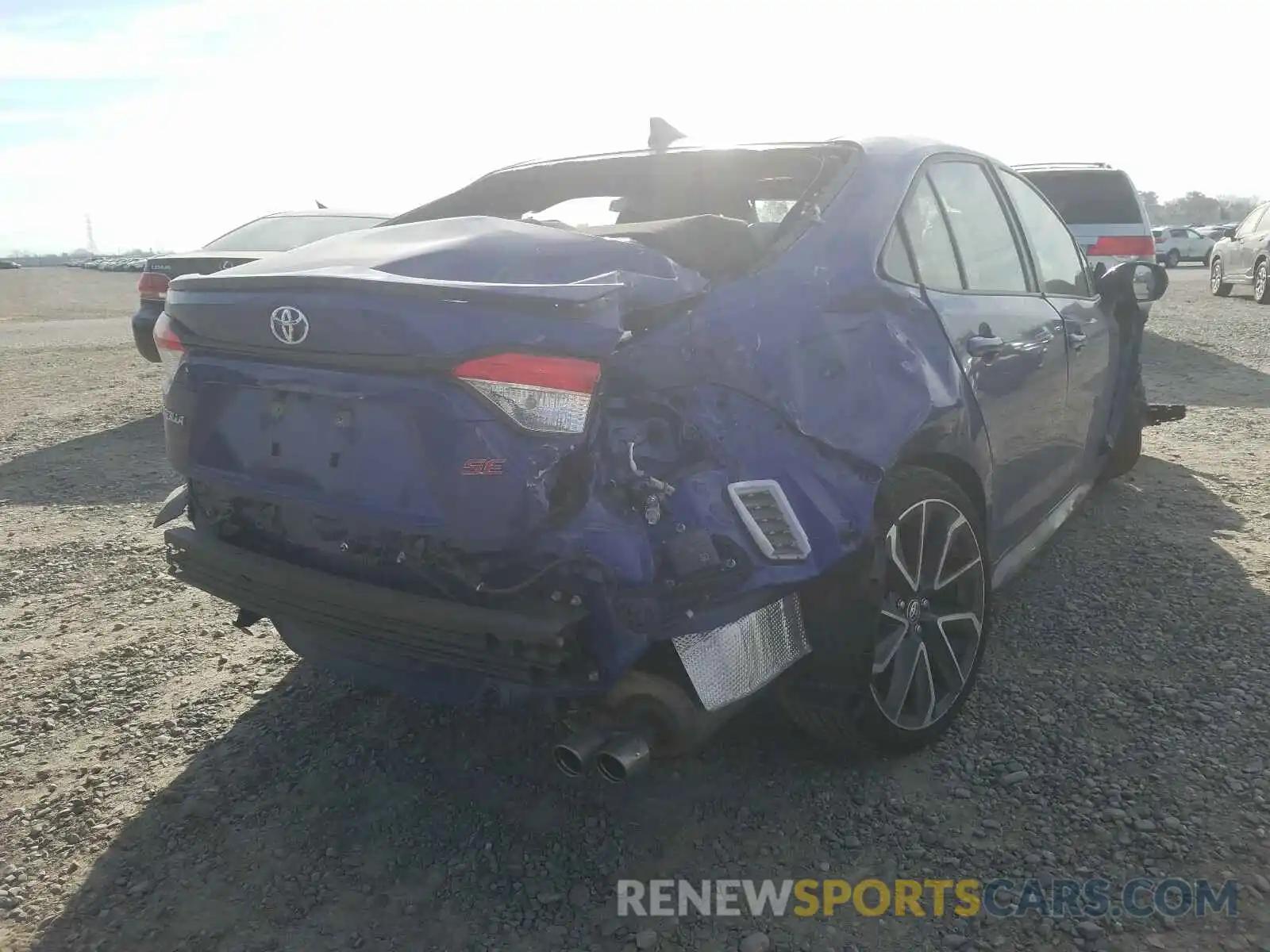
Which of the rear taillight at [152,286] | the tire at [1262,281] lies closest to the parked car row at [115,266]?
the rear taillight at [152,286]

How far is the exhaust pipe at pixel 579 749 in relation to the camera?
80.7 inches

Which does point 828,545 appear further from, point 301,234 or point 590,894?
point 301,234

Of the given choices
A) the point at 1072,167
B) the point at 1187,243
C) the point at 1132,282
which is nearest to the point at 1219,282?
the point at 1072,167

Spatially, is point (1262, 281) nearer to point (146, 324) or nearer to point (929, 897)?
point (146, 324)

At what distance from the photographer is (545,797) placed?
8.64 ft

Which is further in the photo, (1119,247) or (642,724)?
(1119,247)

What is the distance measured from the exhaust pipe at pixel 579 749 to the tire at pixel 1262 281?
17.3 m

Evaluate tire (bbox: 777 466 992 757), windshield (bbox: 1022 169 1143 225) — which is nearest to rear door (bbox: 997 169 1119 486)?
tire (bbox: 777 466 992 757)

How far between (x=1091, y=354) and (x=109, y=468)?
219 inches

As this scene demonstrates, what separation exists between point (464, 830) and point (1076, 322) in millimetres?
2919

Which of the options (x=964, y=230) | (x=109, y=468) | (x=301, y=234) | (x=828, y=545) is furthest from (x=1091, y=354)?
(x=301, y=234)

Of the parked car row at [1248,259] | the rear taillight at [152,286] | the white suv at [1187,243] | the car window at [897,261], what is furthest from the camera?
the white suv at [1187,243]

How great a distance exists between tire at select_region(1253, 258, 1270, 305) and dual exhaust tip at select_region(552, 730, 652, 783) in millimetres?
17313

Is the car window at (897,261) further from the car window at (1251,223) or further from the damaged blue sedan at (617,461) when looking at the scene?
the car window at (1251,223)
